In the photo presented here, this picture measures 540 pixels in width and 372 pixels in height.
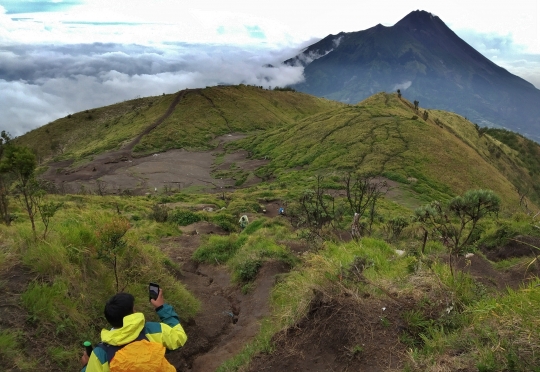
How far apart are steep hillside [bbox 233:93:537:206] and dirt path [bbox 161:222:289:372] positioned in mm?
20637

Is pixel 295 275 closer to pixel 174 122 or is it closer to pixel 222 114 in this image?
pixel 174 122

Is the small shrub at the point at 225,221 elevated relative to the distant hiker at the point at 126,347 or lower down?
lower down

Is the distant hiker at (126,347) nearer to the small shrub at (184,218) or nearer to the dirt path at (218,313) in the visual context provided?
the dirt path at (218,313)

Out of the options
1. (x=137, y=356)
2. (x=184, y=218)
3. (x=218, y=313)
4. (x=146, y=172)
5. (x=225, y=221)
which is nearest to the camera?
(x=137, y=356)

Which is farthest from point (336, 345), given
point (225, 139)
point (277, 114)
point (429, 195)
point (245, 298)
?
point (277, 114)

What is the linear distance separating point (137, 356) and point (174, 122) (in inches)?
2390

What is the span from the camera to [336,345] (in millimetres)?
3859

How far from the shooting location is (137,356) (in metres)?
2.77

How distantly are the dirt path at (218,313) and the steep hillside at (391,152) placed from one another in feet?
67.7

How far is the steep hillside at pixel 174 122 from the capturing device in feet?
180

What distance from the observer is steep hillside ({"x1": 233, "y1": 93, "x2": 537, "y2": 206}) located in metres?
29.5

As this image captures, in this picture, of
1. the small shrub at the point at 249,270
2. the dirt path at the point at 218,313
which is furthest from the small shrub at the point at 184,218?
the small shrub at the point at 249,270

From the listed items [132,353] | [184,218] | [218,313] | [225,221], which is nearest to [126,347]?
[132,353]

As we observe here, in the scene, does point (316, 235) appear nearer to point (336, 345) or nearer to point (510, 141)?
point (336, 345)
